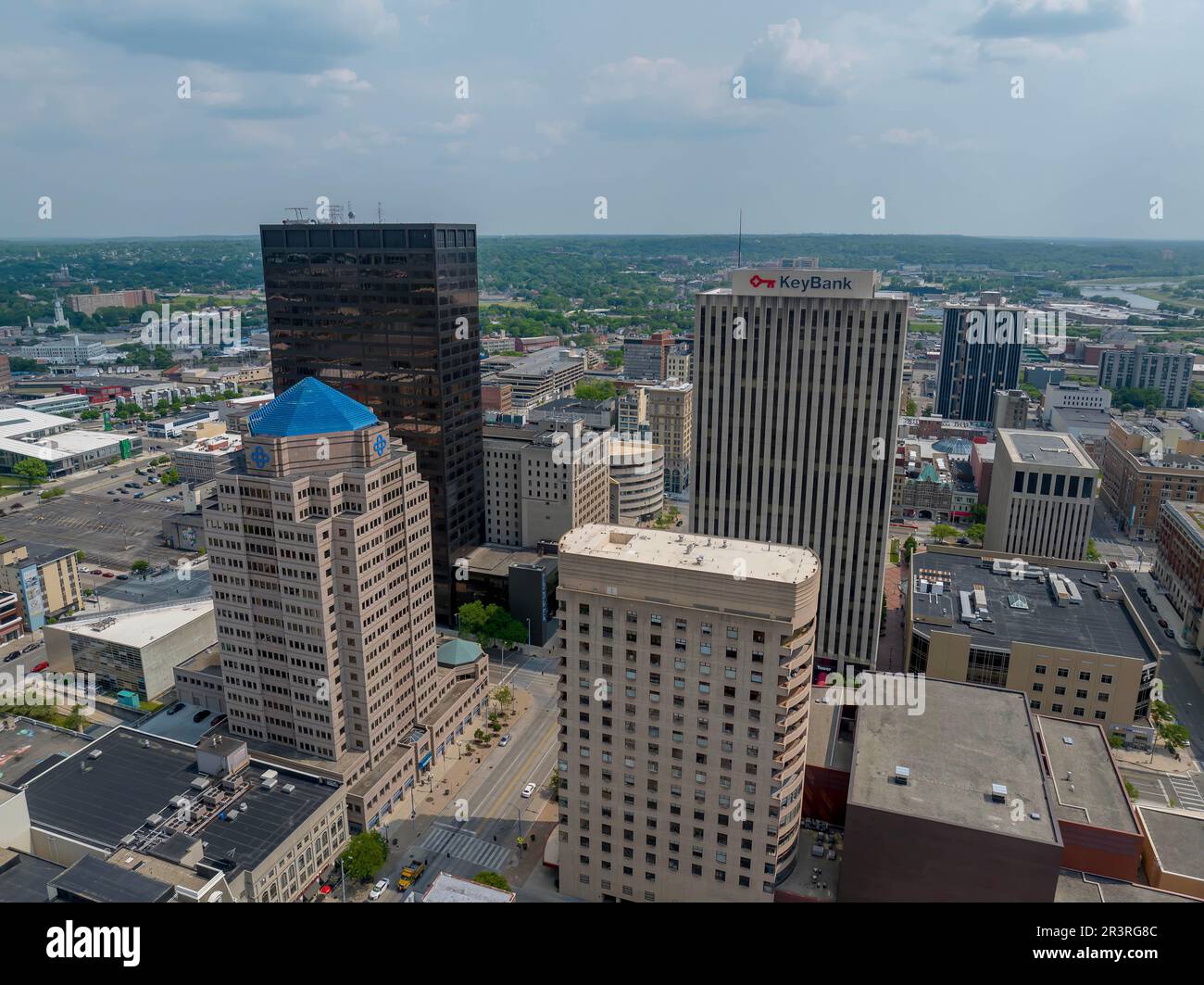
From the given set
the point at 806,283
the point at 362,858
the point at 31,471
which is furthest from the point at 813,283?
the point at 31,471

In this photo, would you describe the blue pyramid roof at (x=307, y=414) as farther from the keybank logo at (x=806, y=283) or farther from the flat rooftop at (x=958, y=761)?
the flat rooftop at (x=958, y=761)

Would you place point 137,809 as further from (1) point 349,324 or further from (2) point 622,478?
(2) point 622,478

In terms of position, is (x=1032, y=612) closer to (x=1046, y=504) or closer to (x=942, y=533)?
(x=1046, y=504)

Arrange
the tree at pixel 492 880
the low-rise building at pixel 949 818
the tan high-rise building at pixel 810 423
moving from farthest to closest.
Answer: the tan high-rise building at pixel 810 423
the tree at pixel 492 880
the low-rise building at pixel 949 818

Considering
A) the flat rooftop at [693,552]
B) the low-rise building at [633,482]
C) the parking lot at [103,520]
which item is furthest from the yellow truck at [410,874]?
the parking lot at [103,520]
